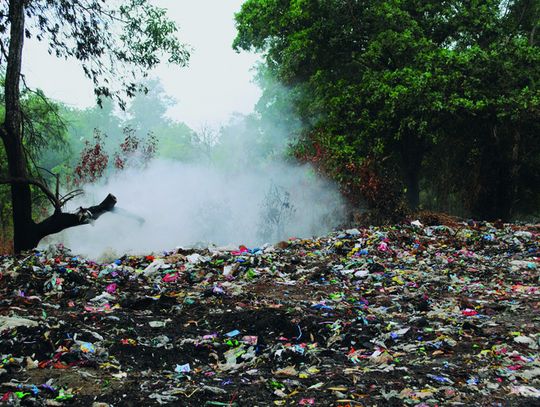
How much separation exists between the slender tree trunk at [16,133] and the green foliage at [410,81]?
5899 mm

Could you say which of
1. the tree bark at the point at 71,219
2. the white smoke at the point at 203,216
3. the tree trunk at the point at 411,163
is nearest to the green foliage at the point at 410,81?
the tree trunk at the point at 411,163

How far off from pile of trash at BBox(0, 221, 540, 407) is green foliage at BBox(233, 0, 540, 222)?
4.74 metres

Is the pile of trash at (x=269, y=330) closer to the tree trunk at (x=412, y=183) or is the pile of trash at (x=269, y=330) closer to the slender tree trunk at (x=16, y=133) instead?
the slender tree trunk at (x=16, y=133)

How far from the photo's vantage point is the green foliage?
12.1m

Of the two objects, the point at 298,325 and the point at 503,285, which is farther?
the point at 503,285

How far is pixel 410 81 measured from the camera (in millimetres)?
11852

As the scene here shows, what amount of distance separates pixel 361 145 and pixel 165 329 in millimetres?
9653

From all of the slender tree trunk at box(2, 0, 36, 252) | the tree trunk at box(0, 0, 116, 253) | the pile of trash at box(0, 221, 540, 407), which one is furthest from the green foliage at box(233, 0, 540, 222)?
the slender tree trunk at box(2, 0, 36, 252)

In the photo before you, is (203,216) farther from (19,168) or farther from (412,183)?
(412,183)

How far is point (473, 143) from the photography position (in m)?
14.8

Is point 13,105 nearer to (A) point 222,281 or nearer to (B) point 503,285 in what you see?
(A) point 222,281

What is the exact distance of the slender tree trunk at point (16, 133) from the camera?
714cm

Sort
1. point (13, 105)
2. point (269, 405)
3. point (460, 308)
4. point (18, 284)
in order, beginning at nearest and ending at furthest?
point (269, 405), point (460, 308), point (18, 284), point (13, 105)

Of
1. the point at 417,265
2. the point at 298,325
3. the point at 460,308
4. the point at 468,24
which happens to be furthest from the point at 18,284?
the point at 468,24
